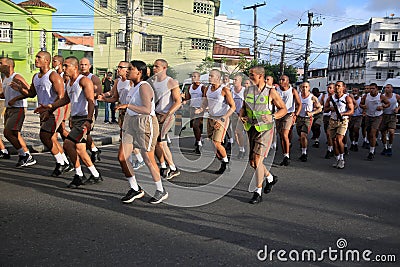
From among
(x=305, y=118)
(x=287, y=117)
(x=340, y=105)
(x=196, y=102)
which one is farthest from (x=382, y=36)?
(x=196, y=102)

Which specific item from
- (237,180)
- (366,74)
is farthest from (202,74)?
(366,74)

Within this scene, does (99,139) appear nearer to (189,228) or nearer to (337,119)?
(337,119)

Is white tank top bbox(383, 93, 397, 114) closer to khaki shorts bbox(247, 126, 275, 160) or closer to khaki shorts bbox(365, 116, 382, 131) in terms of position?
khaki shorts bbox(365, 116, 382, 131)

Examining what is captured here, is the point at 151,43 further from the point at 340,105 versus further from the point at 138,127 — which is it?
the point at 138,127

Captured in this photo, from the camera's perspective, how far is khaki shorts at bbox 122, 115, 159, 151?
5535 millimetres

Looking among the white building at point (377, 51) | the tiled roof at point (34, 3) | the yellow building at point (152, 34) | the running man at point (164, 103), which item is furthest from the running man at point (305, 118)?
the white building at point (377, 51)

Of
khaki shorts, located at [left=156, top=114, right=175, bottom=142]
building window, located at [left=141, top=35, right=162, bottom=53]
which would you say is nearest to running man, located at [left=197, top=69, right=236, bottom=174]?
khaki shorts, located at [left=156, top=114, right=175, bottom=142]

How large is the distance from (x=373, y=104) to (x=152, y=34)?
26742 mm

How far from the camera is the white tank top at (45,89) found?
6.91 meters

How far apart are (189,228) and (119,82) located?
389cm

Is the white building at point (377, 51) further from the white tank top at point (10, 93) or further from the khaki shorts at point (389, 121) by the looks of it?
the white tank top at point (10, 93)

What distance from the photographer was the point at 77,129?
6191 mm

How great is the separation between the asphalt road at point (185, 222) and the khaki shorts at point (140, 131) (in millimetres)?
801

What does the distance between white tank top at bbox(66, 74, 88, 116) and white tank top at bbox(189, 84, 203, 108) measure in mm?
2247
